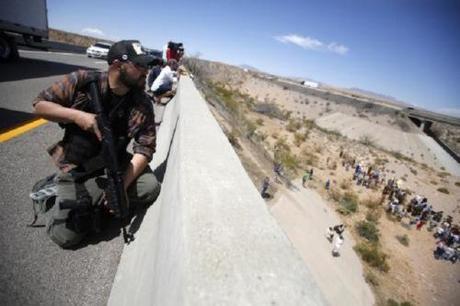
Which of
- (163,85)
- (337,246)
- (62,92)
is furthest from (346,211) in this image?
(62,92)

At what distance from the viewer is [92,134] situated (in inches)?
119

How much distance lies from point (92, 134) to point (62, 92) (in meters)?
0.46

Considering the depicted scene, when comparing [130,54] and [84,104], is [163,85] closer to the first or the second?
[84,104]

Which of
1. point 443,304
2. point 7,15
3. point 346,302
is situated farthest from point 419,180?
point 7,15

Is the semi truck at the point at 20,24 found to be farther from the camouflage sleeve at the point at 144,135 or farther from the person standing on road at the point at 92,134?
the camouflage sleeve at the point at 144,135

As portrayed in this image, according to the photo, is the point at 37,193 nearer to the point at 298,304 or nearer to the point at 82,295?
the point at 82,295

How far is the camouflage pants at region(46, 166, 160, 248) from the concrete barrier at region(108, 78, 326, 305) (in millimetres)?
301

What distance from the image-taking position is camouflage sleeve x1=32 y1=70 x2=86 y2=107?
9.56 ft

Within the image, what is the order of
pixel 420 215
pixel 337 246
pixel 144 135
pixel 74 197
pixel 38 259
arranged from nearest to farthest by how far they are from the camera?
1. pixel 38 259
2. pixel 74 197
3. pixel 144 135
4. pixel 337 246
5. pixel 420 215

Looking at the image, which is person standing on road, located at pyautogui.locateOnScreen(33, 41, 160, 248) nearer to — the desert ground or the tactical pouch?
the tactical pouch

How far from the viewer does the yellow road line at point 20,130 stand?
16.1 ft

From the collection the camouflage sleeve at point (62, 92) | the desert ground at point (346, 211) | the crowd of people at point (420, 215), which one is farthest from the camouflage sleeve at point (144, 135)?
the crowd of people at point (420, 215)

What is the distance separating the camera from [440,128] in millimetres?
67062

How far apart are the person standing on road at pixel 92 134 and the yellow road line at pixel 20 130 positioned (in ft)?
8.18
